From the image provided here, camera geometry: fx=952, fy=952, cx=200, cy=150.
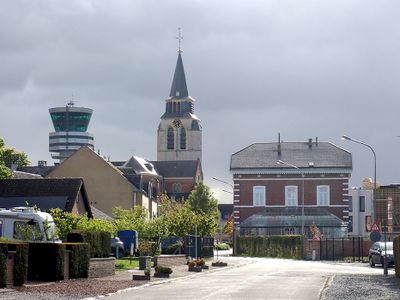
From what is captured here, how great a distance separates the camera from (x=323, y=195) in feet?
337

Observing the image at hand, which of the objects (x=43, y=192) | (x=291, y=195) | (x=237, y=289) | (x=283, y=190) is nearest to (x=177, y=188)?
(x=283, y=190)

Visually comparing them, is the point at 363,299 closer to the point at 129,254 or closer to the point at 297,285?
the point at 297,285

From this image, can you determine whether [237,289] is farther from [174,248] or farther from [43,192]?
[43,192]

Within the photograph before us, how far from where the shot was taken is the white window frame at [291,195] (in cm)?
10262

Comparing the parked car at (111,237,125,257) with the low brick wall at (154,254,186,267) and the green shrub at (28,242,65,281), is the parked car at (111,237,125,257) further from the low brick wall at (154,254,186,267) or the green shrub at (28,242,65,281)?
the green shrub at (28,242,65,281)

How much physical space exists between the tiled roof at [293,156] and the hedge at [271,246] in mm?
13046

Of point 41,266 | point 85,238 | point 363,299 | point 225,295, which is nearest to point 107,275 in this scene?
point 85,238

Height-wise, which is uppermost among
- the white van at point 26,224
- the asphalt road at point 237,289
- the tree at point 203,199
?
the tree at point 203,199

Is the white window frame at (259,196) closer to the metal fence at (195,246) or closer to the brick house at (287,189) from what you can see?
the brick house at (287,189)

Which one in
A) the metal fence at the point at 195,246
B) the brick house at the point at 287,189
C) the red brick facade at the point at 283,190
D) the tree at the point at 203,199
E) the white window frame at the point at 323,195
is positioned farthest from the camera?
the tree at the point at 203,199

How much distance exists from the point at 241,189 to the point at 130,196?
39.8 ft

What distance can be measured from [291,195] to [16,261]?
7359cm

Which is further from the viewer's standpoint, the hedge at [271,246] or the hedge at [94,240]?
the hedge at [271,246]

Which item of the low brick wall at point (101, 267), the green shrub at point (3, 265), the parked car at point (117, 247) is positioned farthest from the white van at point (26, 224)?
the parked car at point (117, 247)
